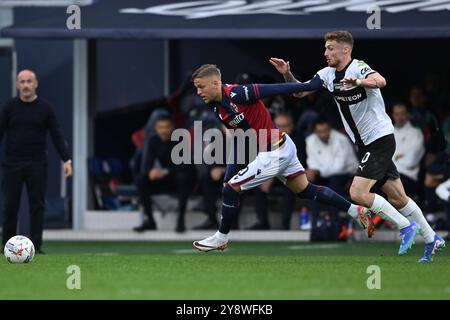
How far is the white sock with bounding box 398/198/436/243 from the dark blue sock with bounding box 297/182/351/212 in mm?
613

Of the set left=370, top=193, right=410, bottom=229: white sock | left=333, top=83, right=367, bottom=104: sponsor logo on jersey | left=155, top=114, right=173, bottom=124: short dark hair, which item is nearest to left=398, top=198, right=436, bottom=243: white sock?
left=370, top=193, right=410, bottom=229: white sock

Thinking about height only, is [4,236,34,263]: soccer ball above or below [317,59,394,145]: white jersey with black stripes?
below

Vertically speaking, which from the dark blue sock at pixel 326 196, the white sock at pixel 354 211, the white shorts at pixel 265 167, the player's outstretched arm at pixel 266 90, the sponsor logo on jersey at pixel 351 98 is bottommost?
the white sock at pixel 354 211

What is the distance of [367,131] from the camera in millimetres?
12914

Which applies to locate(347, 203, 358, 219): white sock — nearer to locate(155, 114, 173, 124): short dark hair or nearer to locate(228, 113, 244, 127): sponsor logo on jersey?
locate(228, 113, 244, 127): sponsor logo on jersey

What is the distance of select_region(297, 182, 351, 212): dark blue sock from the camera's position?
13508 mm

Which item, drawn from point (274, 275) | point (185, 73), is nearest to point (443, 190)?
point (185, 73)

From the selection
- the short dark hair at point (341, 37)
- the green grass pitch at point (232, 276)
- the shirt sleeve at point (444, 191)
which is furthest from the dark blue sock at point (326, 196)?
the shirt sleeve at point (444, 191)

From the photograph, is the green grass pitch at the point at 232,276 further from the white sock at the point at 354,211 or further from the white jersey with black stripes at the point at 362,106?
the white jersey with black stripes at the point at 362,106

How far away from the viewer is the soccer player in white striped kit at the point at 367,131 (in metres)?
12.8

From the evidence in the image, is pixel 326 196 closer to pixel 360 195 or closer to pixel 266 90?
pixel 360 195

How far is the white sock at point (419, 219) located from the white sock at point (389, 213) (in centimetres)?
15

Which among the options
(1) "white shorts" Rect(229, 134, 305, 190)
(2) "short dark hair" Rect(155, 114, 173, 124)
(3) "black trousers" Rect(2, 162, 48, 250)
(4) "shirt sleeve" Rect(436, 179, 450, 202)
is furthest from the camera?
(2) "short dark hair" Rect(155, 114, 173, 124)

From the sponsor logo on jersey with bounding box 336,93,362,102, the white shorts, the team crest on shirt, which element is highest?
the sponsor logo on jersey with bounding box 336,93,362,102
